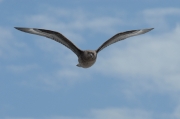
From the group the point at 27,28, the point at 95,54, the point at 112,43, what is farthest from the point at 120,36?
the point at 27,28

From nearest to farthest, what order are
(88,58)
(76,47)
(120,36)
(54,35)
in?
1. (88,58)
2. (76,47)
3. (54,35)
4. (120,36)

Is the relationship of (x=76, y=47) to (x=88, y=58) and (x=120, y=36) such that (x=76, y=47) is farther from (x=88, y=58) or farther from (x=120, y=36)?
A: (x=120, y=36)

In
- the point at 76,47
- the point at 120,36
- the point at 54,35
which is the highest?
the point at 120,36

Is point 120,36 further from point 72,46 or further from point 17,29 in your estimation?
point 17,29

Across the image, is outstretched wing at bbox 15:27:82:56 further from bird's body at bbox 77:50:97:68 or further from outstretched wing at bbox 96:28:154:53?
outstretched wing at bbox 96:28:154:53

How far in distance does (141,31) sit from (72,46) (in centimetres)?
464

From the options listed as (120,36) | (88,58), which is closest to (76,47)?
(88,58)

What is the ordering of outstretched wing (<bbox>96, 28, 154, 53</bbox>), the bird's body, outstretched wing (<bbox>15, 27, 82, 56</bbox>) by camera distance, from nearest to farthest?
the bird's body < outstretched wing (<bbox>15, 27, 82, 56</bbox>) < outstretched wing (<bbox>96, 28, 154, 53</bbox>)

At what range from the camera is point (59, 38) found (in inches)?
1171

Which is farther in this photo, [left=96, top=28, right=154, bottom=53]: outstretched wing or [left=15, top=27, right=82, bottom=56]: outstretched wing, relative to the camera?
[left=96, top=28, right=154, bottom=53]: outstretched wing

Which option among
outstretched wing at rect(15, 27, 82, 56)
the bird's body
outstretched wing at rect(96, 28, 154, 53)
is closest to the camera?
the bird's body

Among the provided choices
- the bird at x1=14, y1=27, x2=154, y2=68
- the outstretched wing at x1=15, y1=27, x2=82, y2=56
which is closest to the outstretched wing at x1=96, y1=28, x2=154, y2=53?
the bird at x1=14, y1=27, x2=154, y2=68

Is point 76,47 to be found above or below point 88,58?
above

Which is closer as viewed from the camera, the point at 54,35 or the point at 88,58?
the point at 88,58
